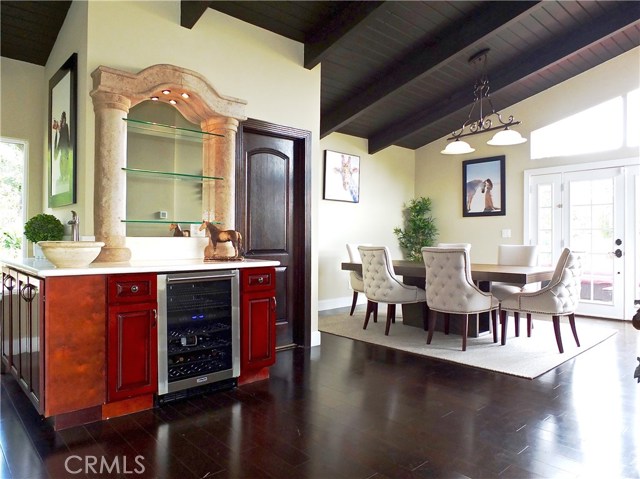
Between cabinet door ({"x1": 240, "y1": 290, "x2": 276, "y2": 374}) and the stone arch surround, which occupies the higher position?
the stone arch surround

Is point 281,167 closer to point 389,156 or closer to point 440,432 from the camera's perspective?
point 440,432

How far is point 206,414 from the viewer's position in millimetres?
2600

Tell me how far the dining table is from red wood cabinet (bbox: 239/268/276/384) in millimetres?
1921

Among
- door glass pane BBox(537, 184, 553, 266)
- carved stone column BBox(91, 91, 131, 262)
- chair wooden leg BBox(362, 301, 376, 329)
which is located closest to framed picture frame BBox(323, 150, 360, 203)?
chair wooden leg BBox(362, 301, 376, 329)

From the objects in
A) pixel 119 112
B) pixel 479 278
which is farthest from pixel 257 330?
pixel 479 278

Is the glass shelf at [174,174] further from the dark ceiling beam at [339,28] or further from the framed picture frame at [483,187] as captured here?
the framed picture frame at [483,187]

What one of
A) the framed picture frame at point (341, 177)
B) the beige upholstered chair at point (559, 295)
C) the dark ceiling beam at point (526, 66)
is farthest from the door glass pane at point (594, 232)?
the framed picture frame at point (341, 177)

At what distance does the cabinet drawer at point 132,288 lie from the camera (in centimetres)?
248

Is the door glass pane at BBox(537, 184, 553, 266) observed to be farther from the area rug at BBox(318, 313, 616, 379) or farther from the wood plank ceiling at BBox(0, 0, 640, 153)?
the wood plank ceiling at BBox(0, 0, 640, 153)

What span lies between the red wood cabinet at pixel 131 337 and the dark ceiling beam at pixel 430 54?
12.2ft

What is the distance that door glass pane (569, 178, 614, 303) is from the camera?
5.78 metres

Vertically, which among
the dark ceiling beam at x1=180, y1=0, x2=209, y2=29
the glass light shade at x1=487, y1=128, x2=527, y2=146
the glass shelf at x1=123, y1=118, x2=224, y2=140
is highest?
the dark ceiling beam at x1=180, y1=0, x2=209, y2=29

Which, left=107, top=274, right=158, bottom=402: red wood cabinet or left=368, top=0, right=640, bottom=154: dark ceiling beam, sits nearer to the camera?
left=107, top=274, right=158, bottom=402: red wood cabinet

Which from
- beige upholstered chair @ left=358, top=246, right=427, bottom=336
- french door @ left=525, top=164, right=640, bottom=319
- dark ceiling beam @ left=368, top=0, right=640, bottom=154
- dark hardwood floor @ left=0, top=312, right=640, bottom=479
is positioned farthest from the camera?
french door @ left=525, top=164, right=640, bottom=319
